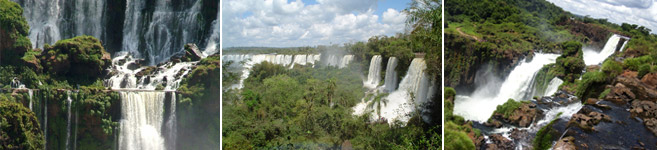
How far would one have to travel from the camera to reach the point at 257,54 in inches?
147

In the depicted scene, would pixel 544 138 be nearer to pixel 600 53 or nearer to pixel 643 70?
pixel 600 53

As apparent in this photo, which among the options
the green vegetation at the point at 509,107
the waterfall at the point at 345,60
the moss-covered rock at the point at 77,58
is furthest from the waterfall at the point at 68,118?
the green vegetation at the point at 509,107

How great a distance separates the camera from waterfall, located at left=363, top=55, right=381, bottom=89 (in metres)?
4.03

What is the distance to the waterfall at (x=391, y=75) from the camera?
411 centimetres

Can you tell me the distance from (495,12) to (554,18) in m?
0.54

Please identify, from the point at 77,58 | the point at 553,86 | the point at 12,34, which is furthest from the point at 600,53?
the point at 12,34

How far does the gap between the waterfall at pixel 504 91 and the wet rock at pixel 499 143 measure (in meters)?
0.19

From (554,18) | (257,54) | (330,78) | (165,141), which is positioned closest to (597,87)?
(554,18)

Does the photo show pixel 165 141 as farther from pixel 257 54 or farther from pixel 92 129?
pixel 257 54

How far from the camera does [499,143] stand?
148 inches

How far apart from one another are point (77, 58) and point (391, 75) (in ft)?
9.62

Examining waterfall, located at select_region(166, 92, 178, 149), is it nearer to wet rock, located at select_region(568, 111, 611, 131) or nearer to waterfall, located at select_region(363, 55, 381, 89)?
waterfall, located at select_region(363, 55, 381, 89)

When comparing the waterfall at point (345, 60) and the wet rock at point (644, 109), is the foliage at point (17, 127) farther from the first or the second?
the wet rock at point (644, 109)

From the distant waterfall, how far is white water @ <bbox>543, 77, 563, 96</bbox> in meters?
3.15
